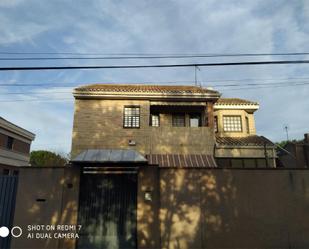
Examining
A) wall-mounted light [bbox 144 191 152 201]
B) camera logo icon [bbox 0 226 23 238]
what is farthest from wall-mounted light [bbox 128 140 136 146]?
camera logo icon [bbox 0 226 23 238]

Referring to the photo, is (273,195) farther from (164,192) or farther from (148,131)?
(148,131)

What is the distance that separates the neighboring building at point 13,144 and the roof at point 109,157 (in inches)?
A: 1148

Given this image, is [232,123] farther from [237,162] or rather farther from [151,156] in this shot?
[151,156]

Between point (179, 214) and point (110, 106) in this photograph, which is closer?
point (179, 214)

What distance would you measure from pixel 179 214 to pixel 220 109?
14.9 meters

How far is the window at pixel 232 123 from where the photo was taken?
2419 centimetres

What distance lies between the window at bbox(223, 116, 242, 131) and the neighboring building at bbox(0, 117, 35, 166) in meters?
29.9

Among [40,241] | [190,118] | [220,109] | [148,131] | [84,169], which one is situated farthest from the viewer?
[220,109]

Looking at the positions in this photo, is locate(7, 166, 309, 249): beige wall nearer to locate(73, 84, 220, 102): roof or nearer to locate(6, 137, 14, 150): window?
locate(73, 84, 220, 102): roof

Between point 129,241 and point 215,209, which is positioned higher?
point 215,209

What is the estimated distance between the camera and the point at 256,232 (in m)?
11.2

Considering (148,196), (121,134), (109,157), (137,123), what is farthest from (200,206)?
(137,123)

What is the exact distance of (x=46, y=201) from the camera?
444 inches

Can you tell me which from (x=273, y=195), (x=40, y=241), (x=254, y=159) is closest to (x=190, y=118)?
(x=254, y=159)
